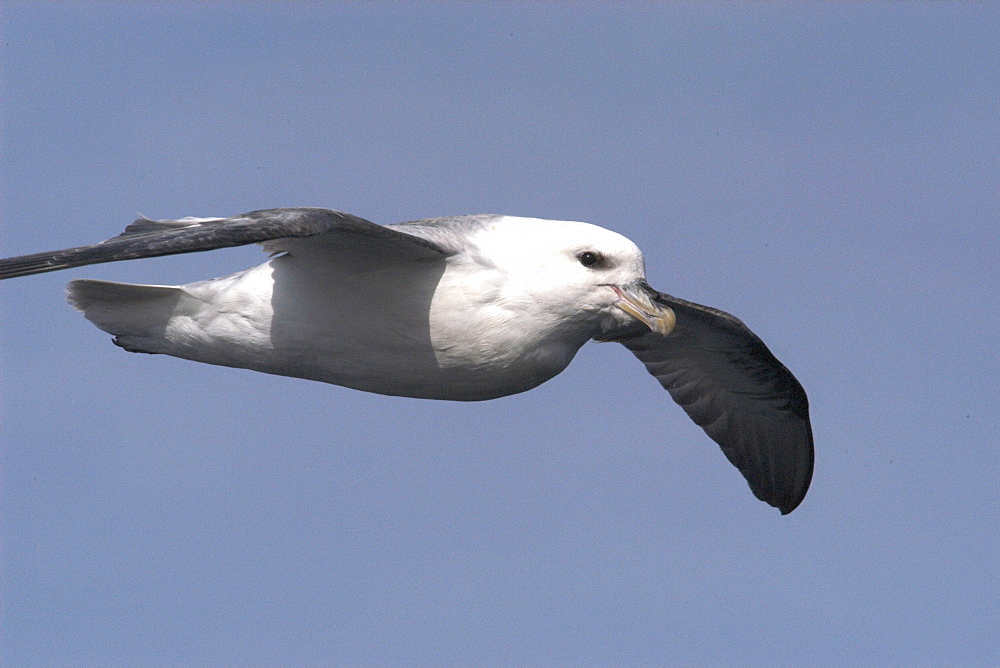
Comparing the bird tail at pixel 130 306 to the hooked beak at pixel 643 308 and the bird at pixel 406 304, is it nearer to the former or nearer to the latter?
the bird at pixel 406 304

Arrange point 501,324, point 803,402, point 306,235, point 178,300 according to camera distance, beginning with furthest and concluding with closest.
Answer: point 803,402 → point 178,300 → point 501,324 → point 306,235

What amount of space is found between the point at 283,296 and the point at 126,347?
144 cm

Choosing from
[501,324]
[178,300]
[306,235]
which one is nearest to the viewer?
[306,235]

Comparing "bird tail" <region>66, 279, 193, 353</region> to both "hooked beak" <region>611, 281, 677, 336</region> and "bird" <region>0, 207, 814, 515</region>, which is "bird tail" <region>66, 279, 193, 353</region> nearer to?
"bird" <region>0, 207, 814, 515</region>

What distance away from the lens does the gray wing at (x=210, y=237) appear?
7.33 meters

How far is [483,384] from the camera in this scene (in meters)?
8.59

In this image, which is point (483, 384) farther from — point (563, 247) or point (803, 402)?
point (803, 402)

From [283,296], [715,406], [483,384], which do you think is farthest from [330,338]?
[715,406]

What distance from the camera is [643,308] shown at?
8516 millimetres

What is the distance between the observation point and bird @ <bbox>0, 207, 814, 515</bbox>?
833cm

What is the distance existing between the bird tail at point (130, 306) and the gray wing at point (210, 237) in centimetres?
111

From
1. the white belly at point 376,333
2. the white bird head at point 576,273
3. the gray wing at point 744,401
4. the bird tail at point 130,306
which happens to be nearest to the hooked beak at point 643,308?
the white bird head at point 576,273

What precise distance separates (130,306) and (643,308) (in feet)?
11.4

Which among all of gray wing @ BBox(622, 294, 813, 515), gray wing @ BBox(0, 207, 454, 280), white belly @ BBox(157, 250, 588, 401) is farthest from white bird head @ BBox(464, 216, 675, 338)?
gray wing @ BBox(622, 294, 813, 515)
